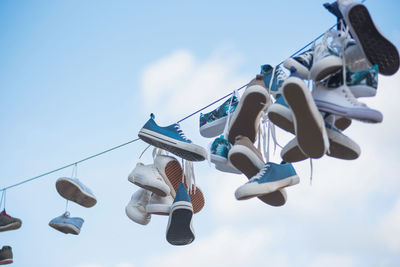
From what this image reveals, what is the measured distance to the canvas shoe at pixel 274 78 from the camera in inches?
124

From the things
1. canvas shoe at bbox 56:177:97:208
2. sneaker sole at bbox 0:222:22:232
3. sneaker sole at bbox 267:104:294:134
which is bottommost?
sneaker sole at bbox 267:104:294:134

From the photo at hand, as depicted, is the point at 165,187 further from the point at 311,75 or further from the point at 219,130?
the point at 311,75

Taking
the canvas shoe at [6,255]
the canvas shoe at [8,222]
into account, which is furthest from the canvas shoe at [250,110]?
the canvas shoe at [6,255]

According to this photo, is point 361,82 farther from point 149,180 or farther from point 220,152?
point 149,180

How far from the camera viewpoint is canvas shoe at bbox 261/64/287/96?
316cm

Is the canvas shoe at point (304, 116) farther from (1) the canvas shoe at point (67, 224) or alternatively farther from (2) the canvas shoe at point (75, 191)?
(1) the canvas shoe at point (67, 224)

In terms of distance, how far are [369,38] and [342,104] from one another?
31cm

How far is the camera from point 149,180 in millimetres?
3494

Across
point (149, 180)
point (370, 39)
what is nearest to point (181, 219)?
point (149, 180)

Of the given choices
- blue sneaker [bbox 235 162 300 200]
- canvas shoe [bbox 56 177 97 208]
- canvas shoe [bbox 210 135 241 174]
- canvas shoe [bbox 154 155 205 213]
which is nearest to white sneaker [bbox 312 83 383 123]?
blue sneaker [bbox 235 162 300 200]

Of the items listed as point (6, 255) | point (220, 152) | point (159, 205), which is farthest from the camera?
point (6, 255)

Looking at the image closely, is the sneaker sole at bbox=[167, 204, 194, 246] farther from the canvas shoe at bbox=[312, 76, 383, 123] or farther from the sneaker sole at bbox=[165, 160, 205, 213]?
the canvas shoe at bbox=[312, 76, 383, 123]

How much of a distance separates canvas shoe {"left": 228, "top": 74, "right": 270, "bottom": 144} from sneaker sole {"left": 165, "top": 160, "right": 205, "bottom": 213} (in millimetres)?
526

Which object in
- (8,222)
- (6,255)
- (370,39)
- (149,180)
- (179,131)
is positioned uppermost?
(8,222)
